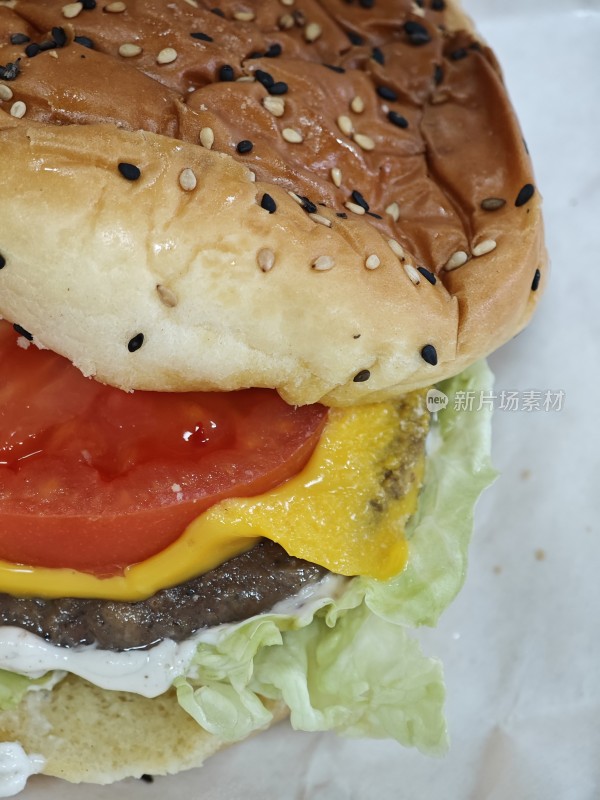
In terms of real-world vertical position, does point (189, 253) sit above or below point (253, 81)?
below

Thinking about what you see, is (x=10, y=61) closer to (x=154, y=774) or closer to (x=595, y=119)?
(x=154, y=774)

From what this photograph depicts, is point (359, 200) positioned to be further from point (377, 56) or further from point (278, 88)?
point (377, 56)

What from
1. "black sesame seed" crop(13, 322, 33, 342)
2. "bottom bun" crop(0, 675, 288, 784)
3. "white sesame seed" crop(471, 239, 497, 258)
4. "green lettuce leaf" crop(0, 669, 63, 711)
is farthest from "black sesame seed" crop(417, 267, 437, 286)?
"green lettuce leaf" crop(0, 669, 63, 711)

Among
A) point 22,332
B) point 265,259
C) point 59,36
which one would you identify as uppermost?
point 59,36

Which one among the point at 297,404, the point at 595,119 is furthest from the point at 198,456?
the point at 595,119

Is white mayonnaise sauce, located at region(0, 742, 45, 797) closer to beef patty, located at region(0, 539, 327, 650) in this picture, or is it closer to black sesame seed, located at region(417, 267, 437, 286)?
beef patty, located at region(0, 539, 327, 650)

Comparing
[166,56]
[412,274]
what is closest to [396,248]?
[412,274]
